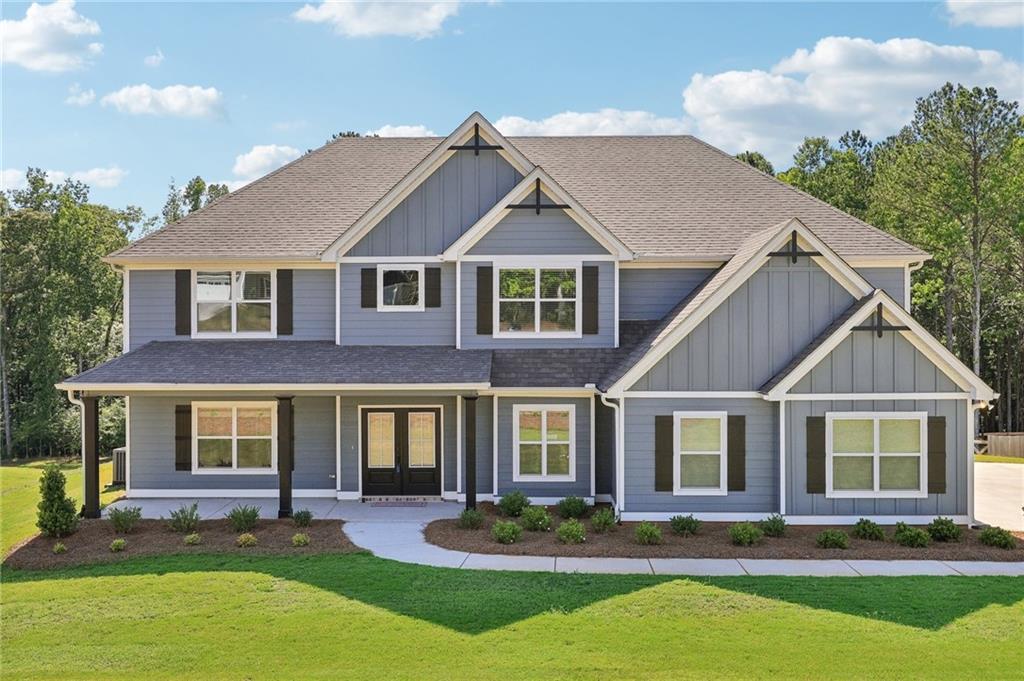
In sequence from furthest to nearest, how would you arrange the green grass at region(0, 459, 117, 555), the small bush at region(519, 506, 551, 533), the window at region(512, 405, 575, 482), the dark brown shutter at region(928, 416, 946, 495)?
the window at region(512, 405, 575, 482)
the green grass at region(0, 459, 117, 555)
the dark brown shutter at region(928, 416, 946, 495)
the small bush at region(519, 506, 551, 533)

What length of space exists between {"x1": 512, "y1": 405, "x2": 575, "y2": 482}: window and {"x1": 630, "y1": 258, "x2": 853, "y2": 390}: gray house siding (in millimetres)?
2713

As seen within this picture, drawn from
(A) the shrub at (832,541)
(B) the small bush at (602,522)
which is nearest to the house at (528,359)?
(B) the small bush at (602,522)

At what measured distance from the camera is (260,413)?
1816 centimetres

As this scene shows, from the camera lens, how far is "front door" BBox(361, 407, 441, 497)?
17.9m

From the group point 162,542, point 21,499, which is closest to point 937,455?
point 162,542

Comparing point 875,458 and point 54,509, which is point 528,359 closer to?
point 875,458

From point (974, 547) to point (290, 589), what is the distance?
11.8 meters

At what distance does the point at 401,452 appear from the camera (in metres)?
17.9

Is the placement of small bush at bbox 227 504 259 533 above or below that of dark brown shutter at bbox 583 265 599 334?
below

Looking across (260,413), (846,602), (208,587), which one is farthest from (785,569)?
(260,413)

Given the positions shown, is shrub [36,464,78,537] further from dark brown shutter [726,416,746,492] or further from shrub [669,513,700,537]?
dark brown shutter [726,416,746,492]

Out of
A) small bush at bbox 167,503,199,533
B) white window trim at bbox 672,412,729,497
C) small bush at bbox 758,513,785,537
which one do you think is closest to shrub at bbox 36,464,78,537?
small bush at bbox 167,503,199,533

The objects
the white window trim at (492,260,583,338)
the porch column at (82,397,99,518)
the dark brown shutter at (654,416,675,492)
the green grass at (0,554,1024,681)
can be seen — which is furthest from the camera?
the white window trim at (492,260,583,338)

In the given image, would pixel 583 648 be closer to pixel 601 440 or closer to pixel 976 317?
pixel 601 440
